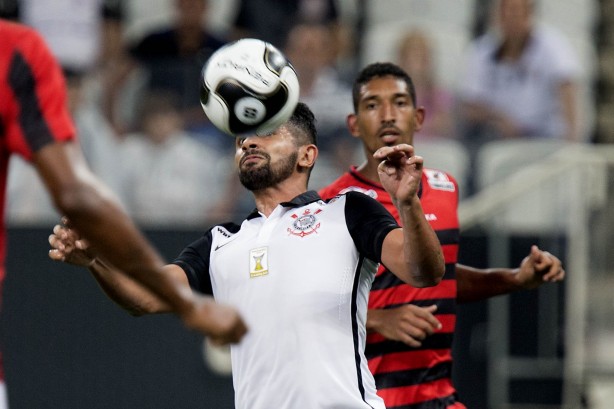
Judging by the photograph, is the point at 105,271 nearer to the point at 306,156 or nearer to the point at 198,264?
the point at 198,264

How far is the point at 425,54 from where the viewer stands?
9469mm

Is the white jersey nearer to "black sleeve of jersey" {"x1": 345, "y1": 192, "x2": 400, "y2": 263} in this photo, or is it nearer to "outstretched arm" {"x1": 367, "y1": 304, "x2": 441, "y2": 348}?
"black sleeve of jersey" {"x1": 345, "y1": 192, "x2": 400, "y2": 263}

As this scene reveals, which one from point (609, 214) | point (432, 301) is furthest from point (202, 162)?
point (432, 301)

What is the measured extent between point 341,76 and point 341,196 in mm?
4804

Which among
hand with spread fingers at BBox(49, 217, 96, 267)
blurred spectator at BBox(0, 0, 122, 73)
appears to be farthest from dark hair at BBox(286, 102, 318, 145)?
blurred spectator at BBox(0, 0, 122, 73)

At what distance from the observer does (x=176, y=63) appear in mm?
9359

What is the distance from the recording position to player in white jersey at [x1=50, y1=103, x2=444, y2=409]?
13.9 ft

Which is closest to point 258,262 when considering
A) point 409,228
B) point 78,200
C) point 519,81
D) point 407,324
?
point 409,228

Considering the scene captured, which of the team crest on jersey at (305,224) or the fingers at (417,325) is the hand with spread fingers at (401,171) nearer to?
the team crest on jersey at (305,224)

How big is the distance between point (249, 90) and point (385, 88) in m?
1.19

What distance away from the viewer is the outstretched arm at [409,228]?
4141 mm

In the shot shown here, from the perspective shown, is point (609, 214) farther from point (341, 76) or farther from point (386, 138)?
point (386, 138)

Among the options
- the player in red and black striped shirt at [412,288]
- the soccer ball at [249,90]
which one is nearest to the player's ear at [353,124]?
the player in red and black striped shirt at [412,288]

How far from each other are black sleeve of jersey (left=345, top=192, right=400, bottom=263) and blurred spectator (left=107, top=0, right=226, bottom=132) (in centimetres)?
431
